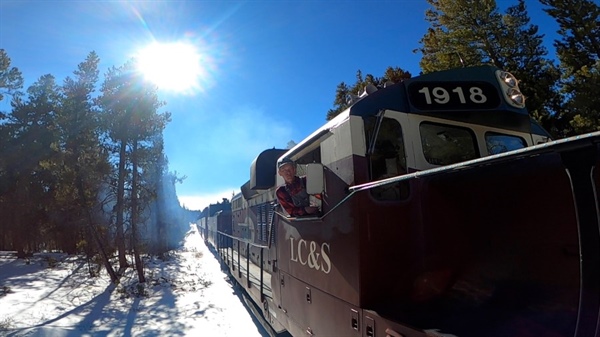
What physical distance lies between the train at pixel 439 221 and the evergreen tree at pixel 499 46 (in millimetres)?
16218

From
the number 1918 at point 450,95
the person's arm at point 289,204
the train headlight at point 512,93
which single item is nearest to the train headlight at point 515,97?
the train headlight at point 512,93

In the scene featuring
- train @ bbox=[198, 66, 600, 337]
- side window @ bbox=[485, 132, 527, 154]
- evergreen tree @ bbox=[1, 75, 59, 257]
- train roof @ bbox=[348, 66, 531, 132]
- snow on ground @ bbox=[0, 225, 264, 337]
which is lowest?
snow on ground @ bbox=[0, 225, 264, 337]

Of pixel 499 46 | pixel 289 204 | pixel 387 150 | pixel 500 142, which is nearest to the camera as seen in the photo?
pixel 387 150

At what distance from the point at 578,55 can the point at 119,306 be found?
2323 centimetres

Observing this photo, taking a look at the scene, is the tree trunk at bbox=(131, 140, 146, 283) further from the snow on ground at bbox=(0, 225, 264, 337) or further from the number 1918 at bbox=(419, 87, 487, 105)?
the number 1918 at bbox=(419, 87, 487, 105)

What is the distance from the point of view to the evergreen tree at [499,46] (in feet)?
60.1

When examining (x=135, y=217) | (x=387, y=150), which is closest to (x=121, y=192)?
(x=135, y=217)

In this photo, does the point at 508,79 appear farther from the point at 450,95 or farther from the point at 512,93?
the point at 450,95

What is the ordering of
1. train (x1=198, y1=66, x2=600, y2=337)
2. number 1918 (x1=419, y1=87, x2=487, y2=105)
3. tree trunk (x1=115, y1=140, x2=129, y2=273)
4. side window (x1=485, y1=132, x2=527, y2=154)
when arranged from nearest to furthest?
train (x1=198, y1=66, x2=600, y2=337) → number 1918 (x1=419, y1=87, x2=487, y2=105) → side window (x1=485, y1=132, x2=527, y2=154) → tree trunk (x1=115, y1=140, x2=129, y2=273)

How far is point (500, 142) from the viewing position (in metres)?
3.98

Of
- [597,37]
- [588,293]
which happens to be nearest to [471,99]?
[588,293]

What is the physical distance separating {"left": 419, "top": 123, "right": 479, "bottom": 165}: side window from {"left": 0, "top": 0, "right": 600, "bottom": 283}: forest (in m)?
8.23

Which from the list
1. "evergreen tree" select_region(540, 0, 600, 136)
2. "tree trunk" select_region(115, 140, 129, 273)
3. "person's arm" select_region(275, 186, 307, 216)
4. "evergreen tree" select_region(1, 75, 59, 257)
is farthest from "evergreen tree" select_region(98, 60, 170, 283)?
→ "evergreen tree" select_region(540, 0, 600, 136)

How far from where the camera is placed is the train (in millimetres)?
2525
